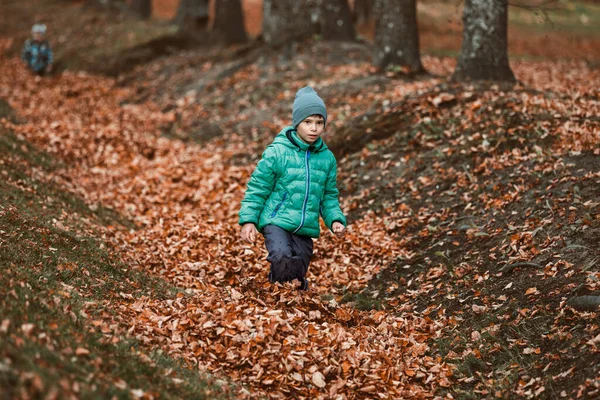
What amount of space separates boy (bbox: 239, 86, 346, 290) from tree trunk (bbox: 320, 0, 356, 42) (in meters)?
10.6

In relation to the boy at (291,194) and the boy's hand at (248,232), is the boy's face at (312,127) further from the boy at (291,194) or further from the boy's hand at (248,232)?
the boy's hand at (248,232)

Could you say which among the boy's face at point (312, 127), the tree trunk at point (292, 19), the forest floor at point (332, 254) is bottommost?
the forest floor at point (332, 254)

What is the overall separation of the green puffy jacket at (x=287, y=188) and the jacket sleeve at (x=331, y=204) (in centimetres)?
14

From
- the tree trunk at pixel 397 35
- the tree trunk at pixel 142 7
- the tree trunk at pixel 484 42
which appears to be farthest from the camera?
the tree trunk at pixel 142 7

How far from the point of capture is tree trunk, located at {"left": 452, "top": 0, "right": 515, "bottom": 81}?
11039 mm

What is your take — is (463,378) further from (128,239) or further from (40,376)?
(128,239)

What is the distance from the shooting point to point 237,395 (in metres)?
4.66

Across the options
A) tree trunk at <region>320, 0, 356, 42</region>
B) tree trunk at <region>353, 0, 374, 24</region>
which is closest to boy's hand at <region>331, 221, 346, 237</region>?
tree trunk at <region>320, 0, 356, 42</region>

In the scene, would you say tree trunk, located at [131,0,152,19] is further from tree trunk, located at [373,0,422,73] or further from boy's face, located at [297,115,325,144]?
boy's face, located at [297,115,325,144]

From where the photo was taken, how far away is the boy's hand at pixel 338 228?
6078 millimetres

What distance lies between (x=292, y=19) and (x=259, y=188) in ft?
37.1

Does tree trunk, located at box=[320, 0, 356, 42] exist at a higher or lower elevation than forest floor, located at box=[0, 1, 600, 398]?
higher

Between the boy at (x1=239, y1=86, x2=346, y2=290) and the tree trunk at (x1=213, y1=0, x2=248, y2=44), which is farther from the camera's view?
the tree trunk at (x1=213, y1=0, x2=248, y2=44)

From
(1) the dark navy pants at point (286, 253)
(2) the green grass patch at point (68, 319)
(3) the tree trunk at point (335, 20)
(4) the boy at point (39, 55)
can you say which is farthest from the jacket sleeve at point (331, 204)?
(4) the boy at point (39, 55)
